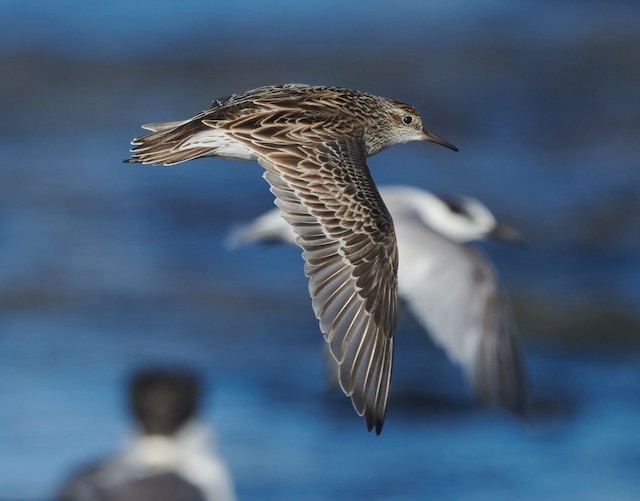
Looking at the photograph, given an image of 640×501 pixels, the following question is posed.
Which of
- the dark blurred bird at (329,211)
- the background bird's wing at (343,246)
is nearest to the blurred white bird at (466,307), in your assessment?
the dark blurred bird at (329,211)

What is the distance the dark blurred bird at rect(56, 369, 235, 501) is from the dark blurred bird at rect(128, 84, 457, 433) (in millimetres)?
2941

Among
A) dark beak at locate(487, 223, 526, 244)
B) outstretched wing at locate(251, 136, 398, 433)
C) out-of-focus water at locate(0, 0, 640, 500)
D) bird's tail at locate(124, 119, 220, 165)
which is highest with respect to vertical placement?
bird's tail at locate(124, 119, 220, 165)

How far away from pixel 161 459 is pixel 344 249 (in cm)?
366

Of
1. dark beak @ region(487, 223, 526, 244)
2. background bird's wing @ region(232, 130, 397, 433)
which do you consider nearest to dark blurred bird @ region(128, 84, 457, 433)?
background bird's wing @ region(232, 130, 397, 433)

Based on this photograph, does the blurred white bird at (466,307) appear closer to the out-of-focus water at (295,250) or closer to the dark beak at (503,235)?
the dark beak at (503,235)

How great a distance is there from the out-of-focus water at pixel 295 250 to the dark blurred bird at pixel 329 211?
4.79 metres

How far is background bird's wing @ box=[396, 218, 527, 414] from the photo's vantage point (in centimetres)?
862

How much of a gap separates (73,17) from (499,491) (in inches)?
548

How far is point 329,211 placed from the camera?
221 inches

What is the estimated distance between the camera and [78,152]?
56.7 feet

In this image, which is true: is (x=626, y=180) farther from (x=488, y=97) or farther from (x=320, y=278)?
(x=320, y=278)

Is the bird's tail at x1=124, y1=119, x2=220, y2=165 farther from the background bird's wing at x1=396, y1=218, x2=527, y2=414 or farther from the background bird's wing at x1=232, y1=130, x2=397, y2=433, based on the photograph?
the background bird's wing at x1=396, y1=218, x2=527, y2=414

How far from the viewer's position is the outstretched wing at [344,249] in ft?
17.8

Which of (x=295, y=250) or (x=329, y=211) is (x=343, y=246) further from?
(x=295, y=250)
